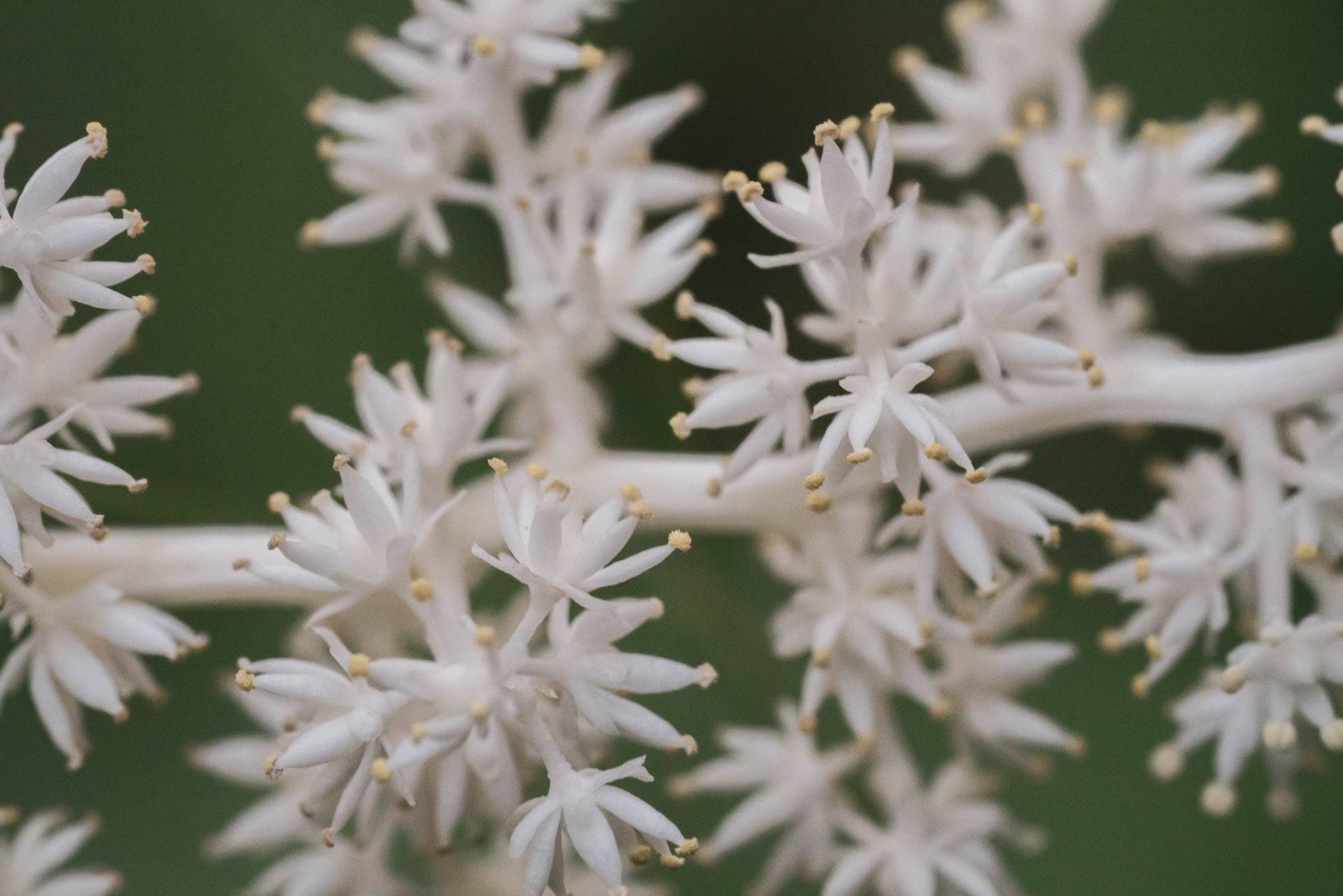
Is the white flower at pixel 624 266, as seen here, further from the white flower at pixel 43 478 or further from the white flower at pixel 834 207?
the white flower at pixel 43 478

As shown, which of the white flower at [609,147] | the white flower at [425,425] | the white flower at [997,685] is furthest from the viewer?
the white flower at [609,147]

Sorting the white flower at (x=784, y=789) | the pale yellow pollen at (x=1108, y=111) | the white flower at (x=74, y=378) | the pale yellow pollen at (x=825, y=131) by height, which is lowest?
the white flower at (x=784, y=789)

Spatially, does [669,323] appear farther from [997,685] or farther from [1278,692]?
[1278,692]

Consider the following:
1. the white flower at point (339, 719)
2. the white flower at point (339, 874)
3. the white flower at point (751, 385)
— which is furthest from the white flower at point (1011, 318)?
the white flower at point (339, 874)

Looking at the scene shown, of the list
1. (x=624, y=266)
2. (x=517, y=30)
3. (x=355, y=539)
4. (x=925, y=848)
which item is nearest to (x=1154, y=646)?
(x=925, y=848)

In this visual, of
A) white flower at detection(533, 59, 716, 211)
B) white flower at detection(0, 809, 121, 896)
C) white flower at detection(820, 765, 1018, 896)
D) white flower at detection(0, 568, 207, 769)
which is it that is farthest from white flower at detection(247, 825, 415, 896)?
white flower at detection(533, 59, 716, 211)

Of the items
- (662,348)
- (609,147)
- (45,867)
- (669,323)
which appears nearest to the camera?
(662,348)

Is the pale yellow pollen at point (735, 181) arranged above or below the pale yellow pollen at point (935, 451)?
above
